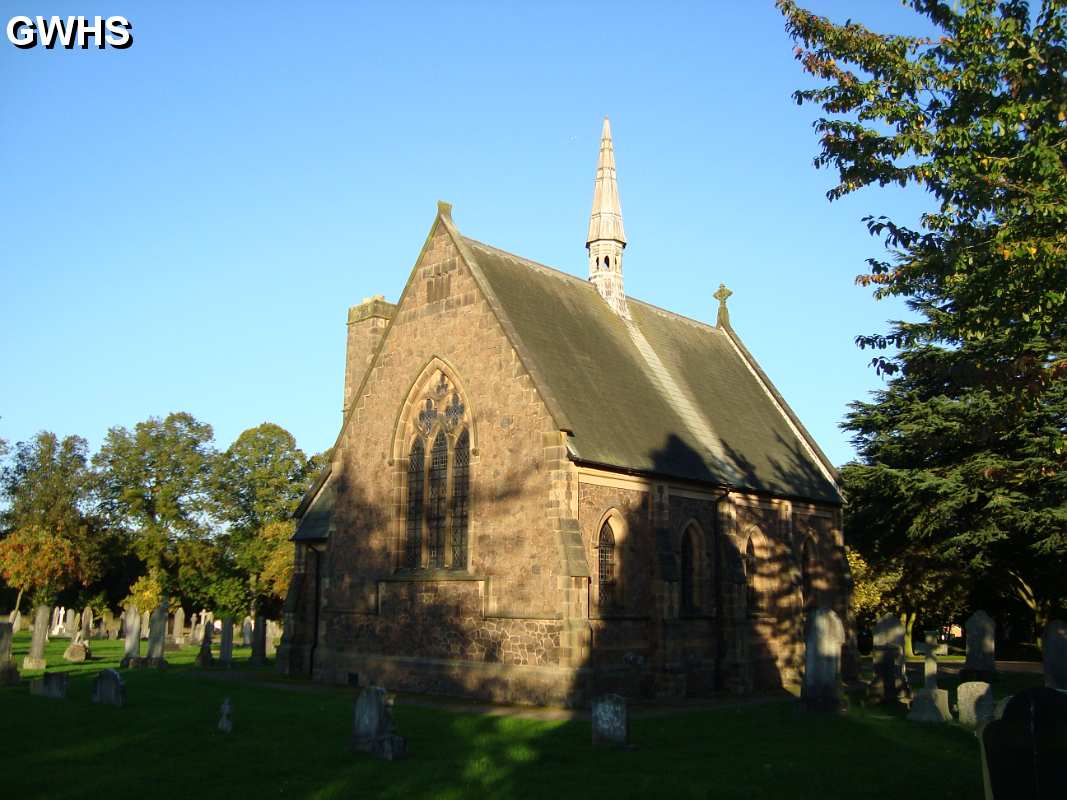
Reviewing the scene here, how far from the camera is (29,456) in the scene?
65.0m

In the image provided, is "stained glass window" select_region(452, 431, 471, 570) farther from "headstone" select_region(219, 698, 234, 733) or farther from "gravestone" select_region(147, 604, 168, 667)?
"gravestone" select_region(147, 604, 168, 667)

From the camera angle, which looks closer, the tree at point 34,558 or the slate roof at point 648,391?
the slate roof at point 648,391

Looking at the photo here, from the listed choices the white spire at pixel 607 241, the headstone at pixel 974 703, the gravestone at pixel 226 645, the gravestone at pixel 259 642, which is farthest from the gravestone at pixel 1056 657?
the gravestone at pixel 259 642

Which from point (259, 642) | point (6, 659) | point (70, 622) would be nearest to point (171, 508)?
point (70, 622)

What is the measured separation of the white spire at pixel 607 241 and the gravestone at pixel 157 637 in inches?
692

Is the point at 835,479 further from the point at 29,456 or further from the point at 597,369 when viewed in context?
the point at 29,456

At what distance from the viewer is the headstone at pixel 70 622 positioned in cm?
Answer: 5940

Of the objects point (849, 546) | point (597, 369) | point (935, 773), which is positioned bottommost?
point (935, 773)

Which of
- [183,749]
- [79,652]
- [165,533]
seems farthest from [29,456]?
[183,749]

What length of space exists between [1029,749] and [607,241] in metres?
27.1

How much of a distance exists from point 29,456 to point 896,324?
56.7 m

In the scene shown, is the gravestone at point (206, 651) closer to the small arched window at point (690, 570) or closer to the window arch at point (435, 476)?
the window arch at point (435, 476)

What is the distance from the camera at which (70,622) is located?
63375 mm

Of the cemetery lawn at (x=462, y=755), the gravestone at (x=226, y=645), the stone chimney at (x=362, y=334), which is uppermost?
the stone chimney at (x=362, y=334)
